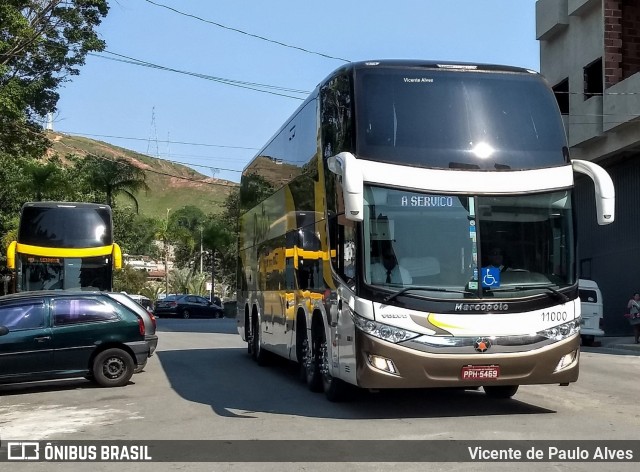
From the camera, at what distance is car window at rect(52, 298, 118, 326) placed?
13.6 metres

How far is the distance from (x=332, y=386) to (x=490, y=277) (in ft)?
9.14

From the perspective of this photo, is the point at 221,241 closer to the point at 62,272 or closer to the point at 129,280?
the point at 129,280

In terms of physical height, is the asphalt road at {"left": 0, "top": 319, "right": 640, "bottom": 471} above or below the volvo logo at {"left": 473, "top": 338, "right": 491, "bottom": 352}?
below

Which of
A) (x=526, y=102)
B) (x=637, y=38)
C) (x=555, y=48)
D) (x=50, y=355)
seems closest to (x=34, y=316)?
(x=50, y=355)

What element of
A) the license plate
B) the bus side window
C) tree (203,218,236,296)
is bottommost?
the license plate

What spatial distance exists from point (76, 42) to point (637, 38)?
1915 centimetres

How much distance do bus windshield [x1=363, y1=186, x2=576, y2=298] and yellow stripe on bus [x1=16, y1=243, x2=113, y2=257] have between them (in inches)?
563

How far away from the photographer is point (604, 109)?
92.2ft

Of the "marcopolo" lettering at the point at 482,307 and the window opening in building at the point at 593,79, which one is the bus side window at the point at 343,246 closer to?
the "marcopolo" lettering at the point at 482,307

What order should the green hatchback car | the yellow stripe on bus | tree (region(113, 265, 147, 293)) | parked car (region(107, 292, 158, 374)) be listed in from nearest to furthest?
the green hatchback car, parked car (region(107, 292, 158, 374)), the yellow stripe on bus, tree (region(113, 265, 147, 293))

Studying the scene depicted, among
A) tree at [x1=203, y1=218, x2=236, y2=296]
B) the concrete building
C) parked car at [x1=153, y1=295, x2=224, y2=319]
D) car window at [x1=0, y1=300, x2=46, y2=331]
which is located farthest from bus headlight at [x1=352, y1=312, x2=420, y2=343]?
tree at [x1=203, y1=218, x2=236, y2=296]

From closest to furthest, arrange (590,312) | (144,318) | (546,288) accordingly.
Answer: (546,288)
(144,318)
(590,312)

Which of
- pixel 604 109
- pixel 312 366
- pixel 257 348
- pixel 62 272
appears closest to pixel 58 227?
pixel 62 272

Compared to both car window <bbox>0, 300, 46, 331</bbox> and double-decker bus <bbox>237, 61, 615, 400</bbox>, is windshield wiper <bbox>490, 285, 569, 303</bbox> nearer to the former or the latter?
double-decker bus <bbox>237, 61, 615, 400</bbox>
